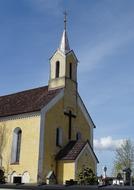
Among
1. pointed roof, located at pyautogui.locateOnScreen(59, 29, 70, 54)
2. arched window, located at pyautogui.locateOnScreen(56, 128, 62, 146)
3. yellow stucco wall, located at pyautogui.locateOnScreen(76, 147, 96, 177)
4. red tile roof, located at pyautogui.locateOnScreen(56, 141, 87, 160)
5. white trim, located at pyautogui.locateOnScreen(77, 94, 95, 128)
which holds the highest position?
pointed roof, located at pyautogui.locateOnScreen(59, 29, 70, 54)

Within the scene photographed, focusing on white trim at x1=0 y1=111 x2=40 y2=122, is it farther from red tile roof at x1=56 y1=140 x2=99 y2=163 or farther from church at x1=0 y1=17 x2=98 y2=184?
red tile roof at x1=56 y1=140 x2=99 y2=163

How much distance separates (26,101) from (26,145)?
609 centimetres

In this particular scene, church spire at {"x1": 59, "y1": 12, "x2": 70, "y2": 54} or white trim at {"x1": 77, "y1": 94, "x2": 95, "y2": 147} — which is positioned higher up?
church spire at {"x1": 59, "y1": 12, "x2": 70, "y2": 54}

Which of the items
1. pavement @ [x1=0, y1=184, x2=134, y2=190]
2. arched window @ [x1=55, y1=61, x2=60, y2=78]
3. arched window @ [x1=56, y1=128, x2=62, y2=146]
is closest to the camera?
pavement @ [x1=0, y1=184, x2=134, y2=190]

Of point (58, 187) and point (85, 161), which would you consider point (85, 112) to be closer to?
point (85, 161)

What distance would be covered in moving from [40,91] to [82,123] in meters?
6.24

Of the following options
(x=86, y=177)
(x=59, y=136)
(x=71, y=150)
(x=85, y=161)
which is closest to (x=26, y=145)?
(x=59, y=136)

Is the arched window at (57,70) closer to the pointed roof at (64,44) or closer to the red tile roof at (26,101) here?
the pointed roof at (64,44)

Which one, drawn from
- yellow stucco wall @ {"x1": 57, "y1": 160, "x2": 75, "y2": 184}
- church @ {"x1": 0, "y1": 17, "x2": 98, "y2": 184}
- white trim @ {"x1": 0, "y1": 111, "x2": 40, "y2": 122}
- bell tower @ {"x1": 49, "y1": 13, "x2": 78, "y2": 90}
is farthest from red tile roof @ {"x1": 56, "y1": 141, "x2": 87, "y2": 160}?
bell tower @ {"x1": 49, "y1": 13, "x2": 78, "y2": 90}

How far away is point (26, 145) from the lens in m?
35.8

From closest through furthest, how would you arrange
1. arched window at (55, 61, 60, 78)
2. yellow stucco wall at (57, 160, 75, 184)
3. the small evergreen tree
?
1. the small evergreen tree
2. yellow stucco wall at (57, 160, 75, 184)
3. arched window at (55, 61, 60, 78)

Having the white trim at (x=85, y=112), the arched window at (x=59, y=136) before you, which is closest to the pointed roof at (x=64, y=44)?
the white trim at (x=85, y=112)

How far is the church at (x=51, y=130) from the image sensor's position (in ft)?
114

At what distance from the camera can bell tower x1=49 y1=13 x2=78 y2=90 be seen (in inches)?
1549
